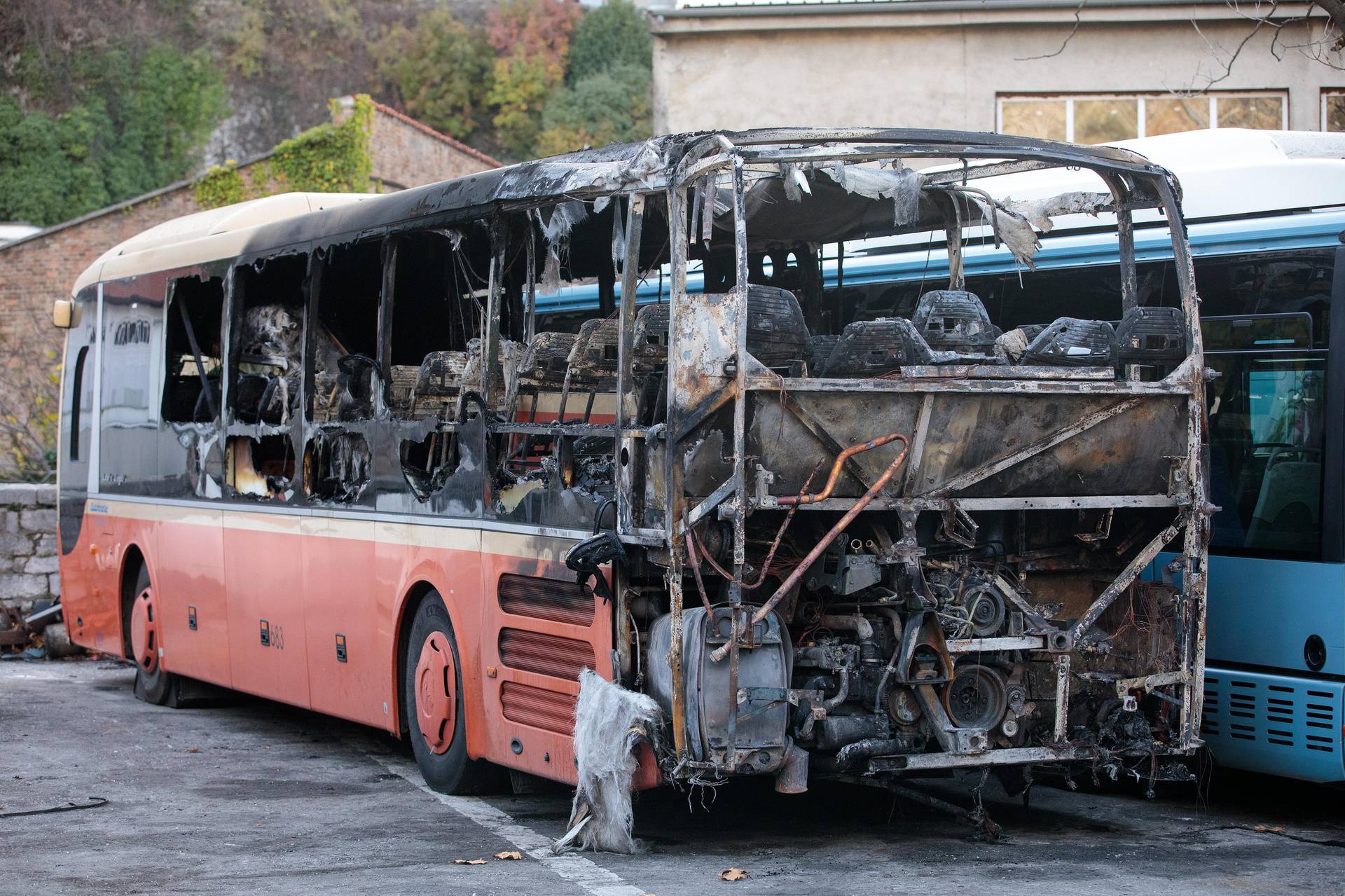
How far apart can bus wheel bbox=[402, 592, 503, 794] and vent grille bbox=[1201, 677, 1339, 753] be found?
375 centimetres

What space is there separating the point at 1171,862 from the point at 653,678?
95.6 inches

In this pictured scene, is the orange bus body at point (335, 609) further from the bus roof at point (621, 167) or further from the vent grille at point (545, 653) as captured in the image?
the bus roof at point (621, 167)

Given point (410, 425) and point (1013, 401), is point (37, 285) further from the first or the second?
point (1013, 401)

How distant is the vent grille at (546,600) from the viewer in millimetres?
7664

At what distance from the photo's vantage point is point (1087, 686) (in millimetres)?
7801

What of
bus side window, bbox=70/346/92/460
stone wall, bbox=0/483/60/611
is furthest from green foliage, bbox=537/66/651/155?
bus side window, bbox=70/346/92/460

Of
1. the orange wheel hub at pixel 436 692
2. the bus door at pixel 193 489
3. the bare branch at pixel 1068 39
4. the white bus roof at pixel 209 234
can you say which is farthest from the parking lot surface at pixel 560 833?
the bare branch at pixel 1068 39

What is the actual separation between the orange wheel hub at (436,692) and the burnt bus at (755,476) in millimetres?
28

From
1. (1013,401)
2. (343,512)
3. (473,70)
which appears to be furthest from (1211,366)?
(473,70)

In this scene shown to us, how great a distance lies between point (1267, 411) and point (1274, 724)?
1601mm

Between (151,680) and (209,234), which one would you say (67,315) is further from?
(151,680)

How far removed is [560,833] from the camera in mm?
8164

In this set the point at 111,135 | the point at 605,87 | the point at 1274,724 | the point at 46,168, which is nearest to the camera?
the point at 1274,724

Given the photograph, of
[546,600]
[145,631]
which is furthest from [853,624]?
[145,631]
